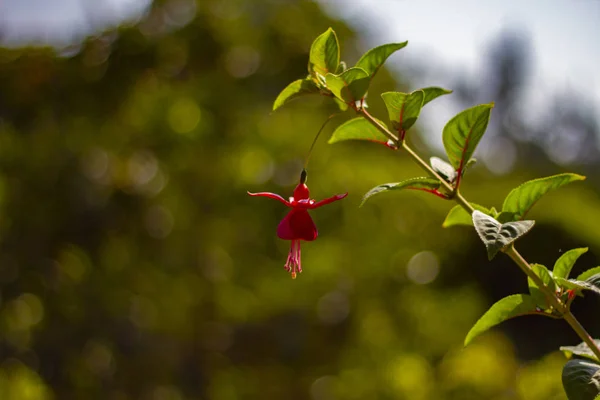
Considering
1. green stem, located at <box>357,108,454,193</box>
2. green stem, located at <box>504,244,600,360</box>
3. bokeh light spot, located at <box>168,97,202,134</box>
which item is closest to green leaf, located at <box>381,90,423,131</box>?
green stem, located at <box>357,108,454,193</box>

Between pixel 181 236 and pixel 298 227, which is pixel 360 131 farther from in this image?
pixel 181 236

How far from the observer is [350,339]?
2.56 m

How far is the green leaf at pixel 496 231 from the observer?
1.14ft

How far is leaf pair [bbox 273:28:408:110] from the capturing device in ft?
1.46

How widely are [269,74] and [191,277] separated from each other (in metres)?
1.06

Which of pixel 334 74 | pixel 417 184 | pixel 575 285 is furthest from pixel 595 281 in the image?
pixel 334 74

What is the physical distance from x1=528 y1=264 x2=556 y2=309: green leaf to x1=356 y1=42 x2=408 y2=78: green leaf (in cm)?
19

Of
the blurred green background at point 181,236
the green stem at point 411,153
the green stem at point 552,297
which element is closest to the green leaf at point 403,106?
the green stem at point 411,153

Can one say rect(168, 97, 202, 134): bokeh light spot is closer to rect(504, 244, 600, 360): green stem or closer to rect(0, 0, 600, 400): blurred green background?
rect(0, 0, 600, 400): blurred green background

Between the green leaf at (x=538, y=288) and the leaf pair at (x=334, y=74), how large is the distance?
0.18 metres

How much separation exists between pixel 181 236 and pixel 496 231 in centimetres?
244

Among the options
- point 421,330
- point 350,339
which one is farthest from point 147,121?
point 421,330

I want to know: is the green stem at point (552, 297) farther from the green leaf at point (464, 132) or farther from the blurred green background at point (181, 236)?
the blurred green background at point (181, 236)

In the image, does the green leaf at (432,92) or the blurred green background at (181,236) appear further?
the blurred green background at (181,236)
